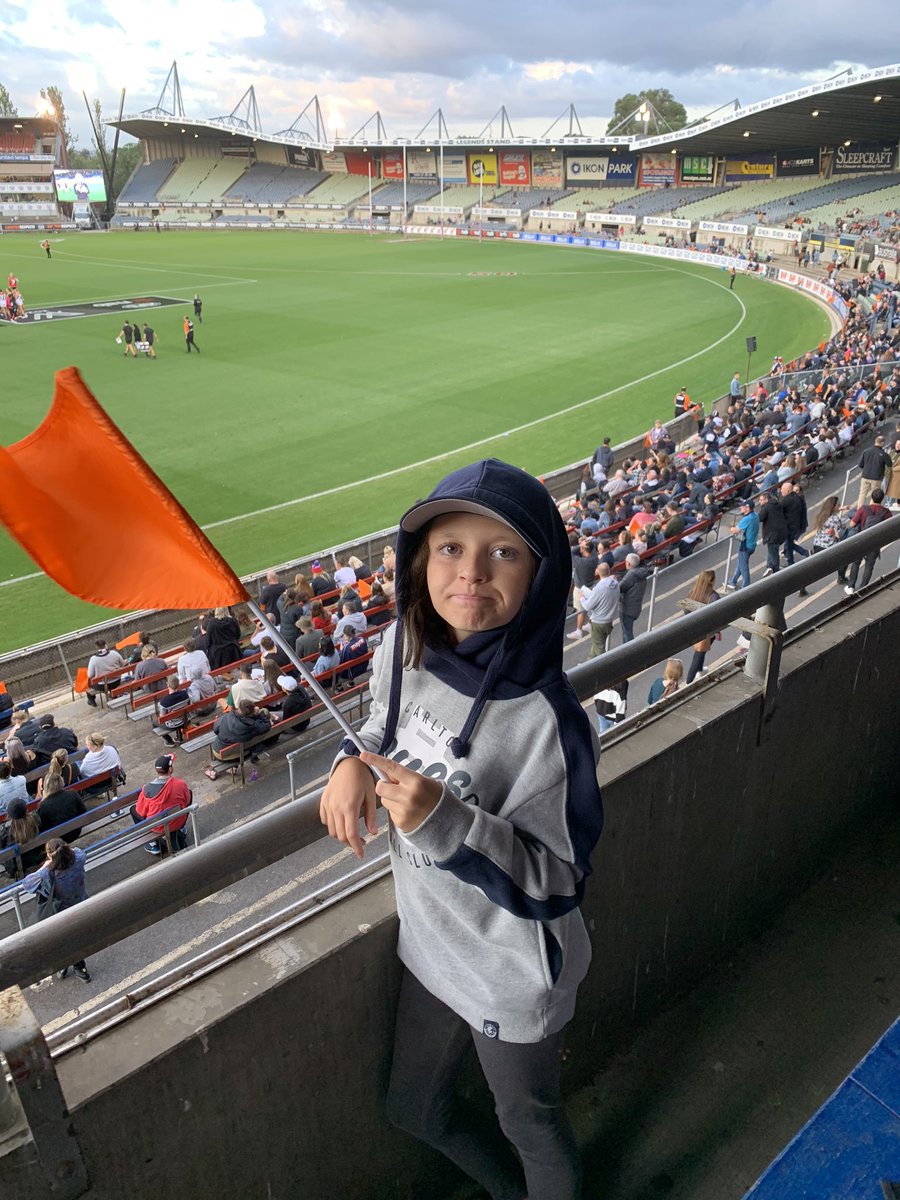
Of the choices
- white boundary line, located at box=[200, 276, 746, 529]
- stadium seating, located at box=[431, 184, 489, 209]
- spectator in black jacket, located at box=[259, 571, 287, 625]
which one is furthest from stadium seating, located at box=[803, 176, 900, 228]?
spectator in black jacket, located at box=[259, 571, 287, 625]

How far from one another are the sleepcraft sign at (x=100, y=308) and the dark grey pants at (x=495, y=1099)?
4046 centimetres

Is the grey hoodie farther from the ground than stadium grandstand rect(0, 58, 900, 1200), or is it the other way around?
the grey hoodie

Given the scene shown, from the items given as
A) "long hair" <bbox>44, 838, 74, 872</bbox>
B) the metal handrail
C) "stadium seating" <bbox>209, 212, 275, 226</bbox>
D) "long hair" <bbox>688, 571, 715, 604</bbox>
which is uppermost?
"stadium seating" <bbox>209, 212, 275, 226</bbox>

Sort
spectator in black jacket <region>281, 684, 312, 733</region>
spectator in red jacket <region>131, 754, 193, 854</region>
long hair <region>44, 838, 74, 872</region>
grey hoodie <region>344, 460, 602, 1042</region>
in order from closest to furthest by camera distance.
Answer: grey hoodie <region>344, 460, 602, 1042</region> < long hair <region>44, 838, 74, 872</region> < spectator in red jacket <region>131, 754, 193, 854</region> < spectator in black jacket <region>281, 684, 312, 733</region>

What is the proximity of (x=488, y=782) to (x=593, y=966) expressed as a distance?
1183mm

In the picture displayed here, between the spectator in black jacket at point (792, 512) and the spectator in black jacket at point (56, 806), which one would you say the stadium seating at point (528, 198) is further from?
the spectator in black jacket at point (56, 806)

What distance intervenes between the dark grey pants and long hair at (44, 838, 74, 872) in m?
4.35

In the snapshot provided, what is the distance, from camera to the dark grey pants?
1.98 m

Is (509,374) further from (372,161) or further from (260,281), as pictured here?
(372,161)

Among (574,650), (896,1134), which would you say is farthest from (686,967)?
(574,650)

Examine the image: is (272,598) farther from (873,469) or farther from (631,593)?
(873,469)

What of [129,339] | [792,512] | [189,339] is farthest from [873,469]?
[129,339]

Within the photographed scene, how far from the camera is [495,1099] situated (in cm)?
214

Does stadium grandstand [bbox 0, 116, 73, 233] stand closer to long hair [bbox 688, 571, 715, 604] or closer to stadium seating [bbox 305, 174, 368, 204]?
stadium seating [bbox 305, 174, 368, 204]
